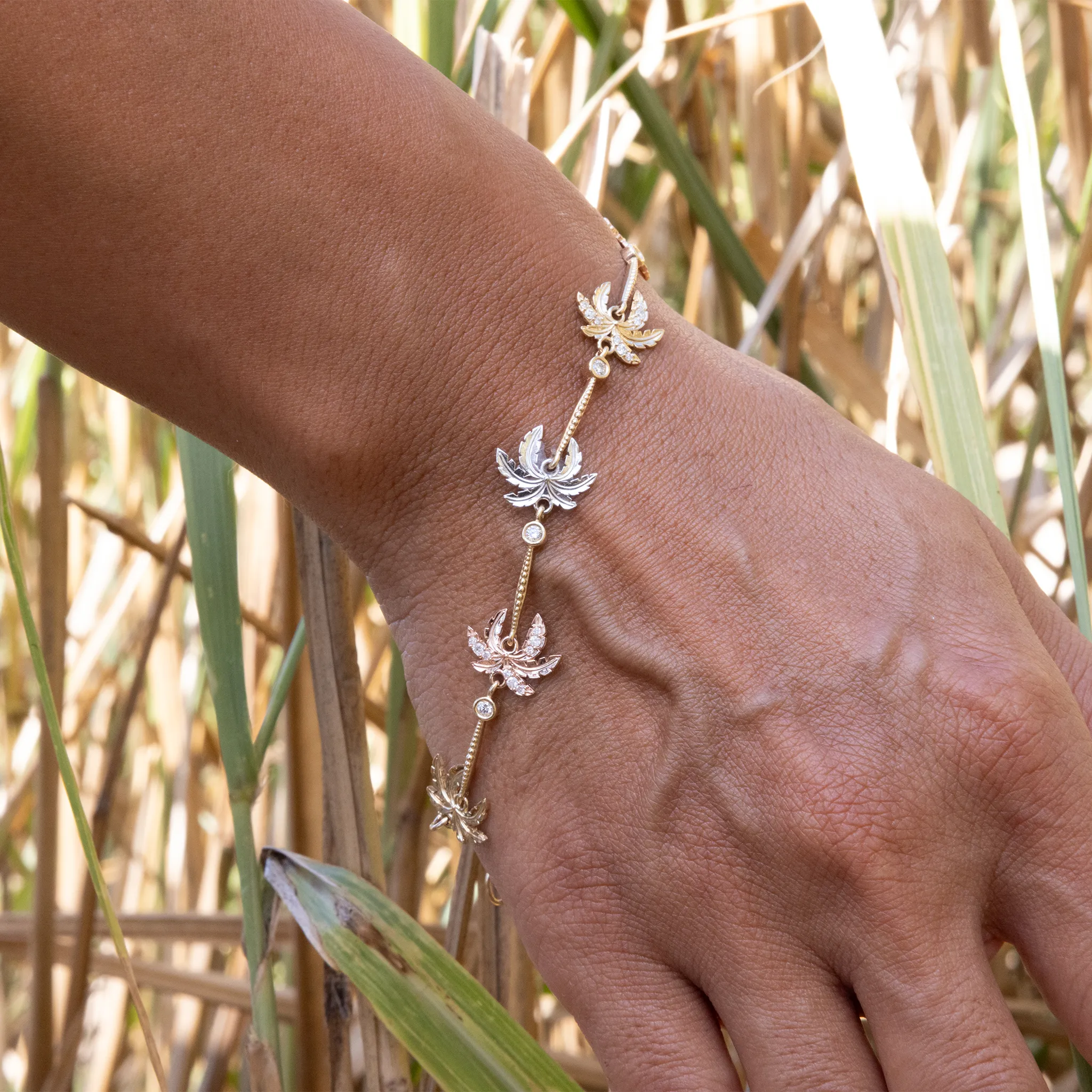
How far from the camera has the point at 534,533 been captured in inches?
20.5

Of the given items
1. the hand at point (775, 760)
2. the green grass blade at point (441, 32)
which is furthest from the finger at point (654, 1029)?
the green grass blade at point (441, 32)

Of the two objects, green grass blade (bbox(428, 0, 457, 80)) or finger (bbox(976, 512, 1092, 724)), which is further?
green grass blade (bbox(428, 0, 457, 80))

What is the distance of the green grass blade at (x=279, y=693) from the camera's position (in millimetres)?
617

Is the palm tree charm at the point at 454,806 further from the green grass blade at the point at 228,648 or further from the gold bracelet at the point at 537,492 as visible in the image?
the green grass blade at the point at 228,648

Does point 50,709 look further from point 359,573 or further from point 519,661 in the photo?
point 359,573

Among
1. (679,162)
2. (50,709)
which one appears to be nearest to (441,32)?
(679,162)

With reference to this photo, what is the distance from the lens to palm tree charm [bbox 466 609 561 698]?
20.6 inches

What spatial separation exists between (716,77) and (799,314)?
32cm

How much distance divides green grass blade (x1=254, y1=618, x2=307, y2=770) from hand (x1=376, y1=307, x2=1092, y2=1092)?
13cm

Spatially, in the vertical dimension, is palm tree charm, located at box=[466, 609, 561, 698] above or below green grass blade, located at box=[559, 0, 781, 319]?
below

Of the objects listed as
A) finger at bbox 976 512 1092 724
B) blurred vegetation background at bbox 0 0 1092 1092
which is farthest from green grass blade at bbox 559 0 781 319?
finger at bbox 976 512 1092 724

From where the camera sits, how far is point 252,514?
2.82 ft

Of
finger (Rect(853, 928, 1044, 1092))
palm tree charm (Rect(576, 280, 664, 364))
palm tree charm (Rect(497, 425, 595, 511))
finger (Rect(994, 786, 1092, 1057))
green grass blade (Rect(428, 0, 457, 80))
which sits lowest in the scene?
finger (Rect(853, 928, 1044, 1092))

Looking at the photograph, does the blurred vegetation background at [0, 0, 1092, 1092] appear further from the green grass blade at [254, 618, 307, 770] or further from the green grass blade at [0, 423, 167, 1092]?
the green grass blade at [0, 423, 167, 1092]
